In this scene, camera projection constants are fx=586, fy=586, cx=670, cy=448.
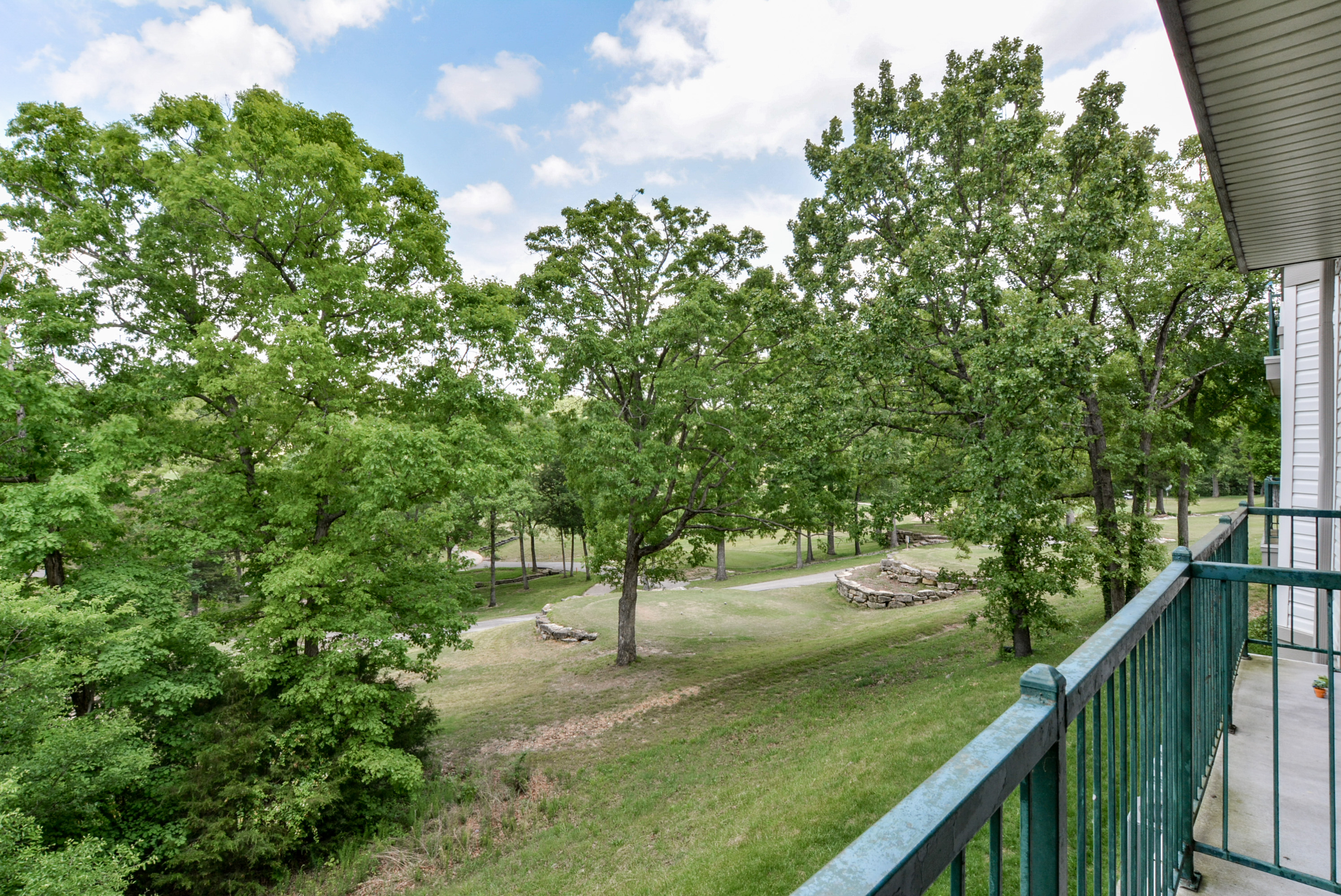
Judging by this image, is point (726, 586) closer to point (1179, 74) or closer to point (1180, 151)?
point (1180, 151)

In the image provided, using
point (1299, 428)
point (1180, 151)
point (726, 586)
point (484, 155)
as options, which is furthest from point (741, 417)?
point (484, 155)

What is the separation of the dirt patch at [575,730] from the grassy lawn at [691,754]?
5cm

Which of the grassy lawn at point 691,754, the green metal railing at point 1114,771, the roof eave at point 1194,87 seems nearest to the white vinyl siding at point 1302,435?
the grassy lawn at point 691,754

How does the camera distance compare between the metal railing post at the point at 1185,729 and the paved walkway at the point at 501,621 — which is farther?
the paved walkway at the point at 501,621

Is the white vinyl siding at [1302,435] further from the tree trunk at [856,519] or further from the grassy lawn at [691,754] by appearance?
the tree trunk at [856,519]

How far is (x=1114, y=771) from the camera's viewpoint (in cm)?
171

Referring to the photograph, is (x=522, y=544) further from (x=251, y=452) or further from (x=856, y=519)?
(x=856, y=519)

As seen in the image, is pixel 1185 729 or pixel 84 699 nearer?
pixel 1185 729

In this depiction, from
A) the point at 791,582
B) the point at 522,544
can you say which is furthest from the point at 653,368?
the point at 522,544

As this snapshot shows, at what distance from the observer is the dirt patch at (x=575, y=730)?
1166 cm

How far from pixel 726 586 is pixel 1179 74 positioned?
28.4 m

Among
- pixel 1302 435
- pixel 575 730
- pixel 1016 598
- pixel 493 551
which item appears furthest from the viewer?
pixel 493 551

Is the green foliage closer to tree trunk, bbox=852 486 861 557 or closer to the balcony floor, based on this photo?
the balcony floor

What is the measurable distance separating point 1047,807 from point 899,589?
2568cm
